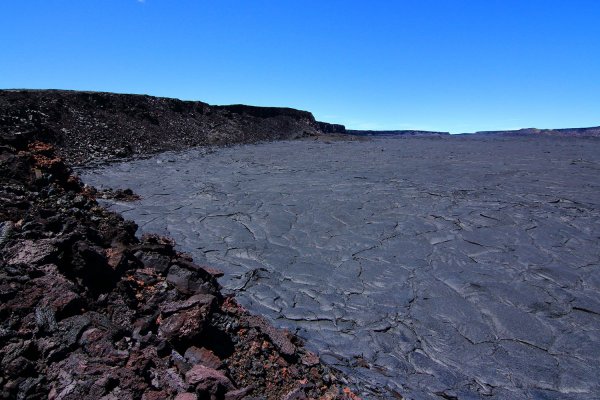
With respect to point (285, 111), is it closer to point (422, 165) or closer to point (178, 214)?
point (422, 165)

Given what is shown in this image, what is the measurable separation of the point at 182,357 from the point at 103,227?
2.38 m

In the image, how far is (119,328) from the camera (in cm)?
229

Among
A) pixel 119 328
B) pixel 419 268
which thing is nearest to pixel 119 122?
pixel 419 268

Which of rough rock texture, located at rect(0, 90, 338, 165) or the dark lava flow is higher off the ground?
rough rock texture, located at rect(0, 90, 338, 165)

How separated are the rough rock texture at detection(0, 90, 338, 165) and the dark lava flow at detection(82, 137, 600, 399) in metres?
5.43

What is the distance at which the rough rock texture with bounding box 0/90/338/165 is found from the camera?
13023mm

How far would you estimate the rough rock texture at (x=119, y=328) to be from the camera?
74.4 inches

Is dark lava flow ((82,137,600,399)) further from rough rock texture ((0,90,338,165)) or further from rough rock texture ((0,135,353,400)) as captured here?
rough rock texture ((0,90,338,165))

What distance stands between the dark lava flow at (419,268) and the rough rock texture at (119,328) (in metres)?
0.51

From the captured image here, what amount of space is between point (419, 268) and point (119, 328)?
9.91 ft

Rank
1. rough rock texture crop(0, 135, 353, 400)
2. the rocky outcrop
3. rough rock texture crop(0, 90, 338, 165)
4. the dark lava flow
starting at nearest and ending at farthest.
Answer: rough rock texture crop(0, 135, 353, 400) → the dark lava flow → rough rock texture crop(0, 90, 338, 165) → the rocky outcrop

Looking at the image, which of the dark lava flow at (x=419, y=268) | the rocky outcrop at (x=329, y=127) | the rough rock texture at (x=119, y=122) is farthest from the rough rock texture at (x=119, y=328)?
the rocky outcrop at (x=329, y=127)

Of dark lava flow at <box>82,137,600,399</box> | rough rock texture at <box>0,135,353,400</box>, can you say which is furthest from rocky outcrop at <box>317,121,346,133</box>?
rough rock texture at <box>0,135,353,400</box>

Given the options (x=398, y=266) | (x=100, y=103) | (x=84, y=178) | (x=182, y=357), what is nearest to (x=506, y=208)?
(x=398, y=266)
